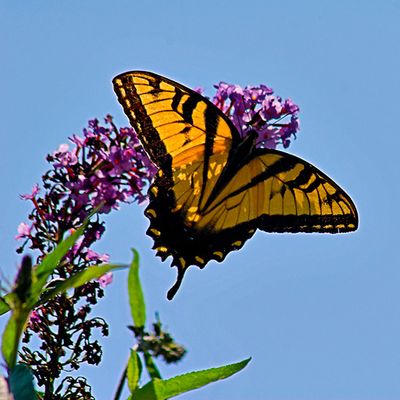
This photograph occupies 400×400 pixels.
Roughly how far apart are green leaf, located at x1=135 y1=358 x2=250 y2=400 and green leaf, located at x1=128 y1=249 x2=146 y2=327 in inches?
4.9

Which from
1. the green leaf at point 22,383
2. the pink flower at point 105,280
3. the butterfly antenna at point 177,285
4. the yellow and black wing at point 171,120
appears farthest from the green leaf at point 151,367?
the yellow and black wing at point 171,120

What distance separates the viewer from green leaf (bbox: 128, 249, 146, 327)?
4.15 ft

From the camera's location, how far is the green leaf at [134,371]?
1.33 metres

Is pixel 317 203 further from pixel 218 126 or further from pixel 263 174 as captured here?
pixel 218 126

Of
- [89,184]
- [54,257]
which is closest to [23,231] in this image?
[89,184]

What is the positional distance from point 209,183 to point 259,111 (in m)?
0.42

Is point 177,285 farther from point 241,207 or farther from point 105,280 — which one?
point 241,207

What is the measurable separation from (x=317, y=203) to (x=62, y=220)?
3.19ft

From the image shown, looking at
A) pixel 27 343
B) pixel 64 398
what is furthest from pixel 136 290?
pixel 27 343

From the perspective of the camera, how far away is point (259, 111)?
2.99m

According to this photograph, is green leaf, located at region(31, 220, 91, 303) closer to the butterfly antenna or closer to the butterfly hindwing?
the butterfly antenna

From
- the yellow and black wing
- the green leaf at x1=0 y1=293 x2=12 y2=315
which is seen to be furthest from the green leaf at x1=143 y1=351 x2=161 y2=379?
the yellow and black wing

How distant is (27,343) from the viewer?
230cm

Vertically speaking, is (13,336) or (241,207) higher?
(241,207)
